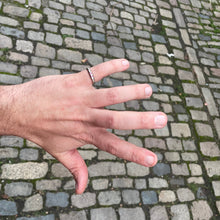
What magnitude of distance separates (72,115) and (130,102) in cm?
254

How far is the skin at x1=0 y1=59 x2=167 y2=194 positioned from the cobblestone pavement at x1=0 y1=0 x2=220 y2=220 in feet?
4.25

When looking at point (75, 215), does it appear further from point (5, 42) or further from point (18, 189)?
point (5, 42)

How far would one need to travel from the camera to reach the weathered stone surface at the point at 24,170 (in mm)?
3139

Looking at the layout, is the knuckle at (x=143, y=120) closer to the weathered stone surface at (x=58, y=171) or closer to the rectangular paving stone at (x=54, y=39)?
the weathered stone surface at (x=58, y=171)

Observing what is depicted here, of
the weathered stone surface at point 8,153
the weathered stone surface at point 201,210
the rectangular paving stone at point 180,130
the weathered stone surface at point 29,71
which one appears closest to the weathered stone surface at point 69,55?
the weathered stone surface at point 29,71

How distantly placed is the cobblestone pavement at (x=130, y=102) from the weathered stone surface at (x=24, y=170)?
1 centimetres

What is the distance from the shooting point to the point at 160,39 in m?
5.48

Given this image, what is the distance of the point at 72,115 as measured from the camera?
184 cm

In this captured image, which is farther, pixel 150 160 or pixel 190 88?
pixel 190 88

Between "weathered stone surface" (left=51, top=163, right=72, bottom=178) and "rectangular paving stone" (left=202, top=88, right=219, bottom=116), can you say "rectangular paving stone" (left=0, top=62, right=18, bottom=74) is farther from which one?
"rectangular paving stone" (left=202, top=88, right=219, bottom=116)

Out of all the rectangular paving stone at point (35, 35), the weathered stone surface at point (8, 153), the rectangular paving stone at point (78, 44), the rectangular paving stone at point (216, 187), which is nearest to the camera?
the weathered stone surface at point (8, 153)

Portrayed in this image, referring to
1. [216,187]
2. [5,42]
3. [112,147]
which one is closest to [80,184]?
[112,147]

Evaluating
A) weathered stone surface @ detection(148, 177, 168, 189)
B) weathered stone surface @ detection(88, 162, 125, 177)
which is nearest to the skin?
weathered stone surface @ detection(88, 162, 125, 177)

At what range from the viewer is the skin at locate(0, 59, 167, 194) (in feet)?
5.63
